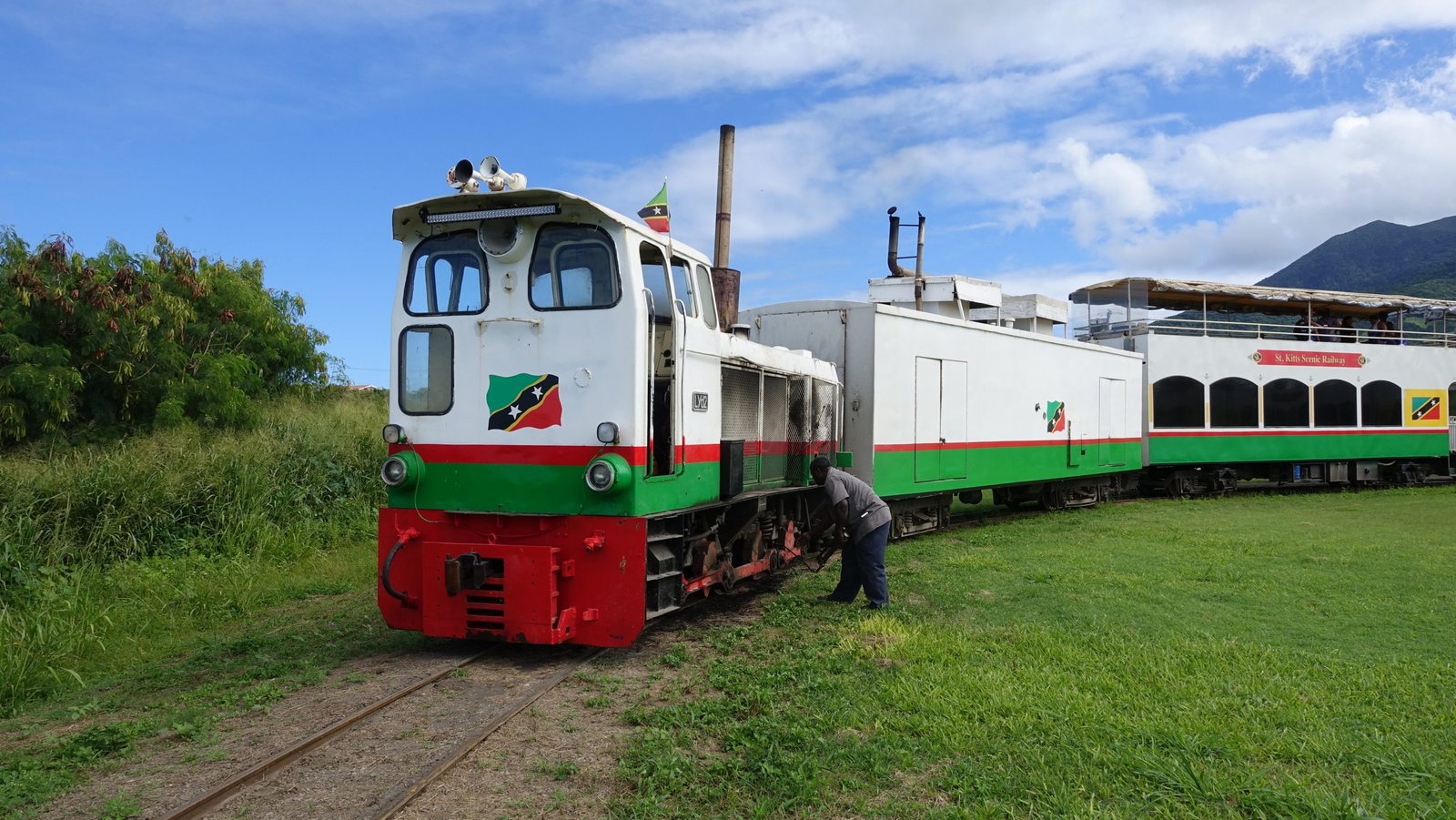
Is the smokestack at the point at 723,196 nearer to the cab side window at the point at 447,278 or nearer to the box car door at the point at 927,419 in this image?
the box car door at the point at 927,419

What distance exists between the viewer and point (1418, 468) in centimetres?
2248

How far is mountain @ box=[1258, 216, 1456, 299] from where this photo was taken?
156 metres

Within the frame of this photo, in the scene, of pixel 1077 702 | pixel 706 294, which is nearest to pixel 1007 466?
pixel 706 294

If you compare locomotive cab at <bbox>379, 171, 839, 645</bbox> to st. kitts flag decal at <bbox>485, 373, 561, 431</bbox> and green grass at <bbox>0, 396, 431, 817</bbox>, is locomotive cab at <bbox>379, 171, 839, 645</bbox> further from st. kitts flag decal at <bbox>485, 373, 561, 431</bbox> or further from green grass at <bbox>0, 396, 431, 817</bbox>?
green grass at <bbox>0, 396, 431, 817</bbox>

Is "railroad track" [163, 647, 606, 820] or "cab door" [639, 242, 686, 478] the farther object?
"cab door" [639, 242, 686, 478]

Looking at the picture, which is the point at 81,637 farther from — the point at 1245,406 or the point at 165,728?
the point at 1245,406

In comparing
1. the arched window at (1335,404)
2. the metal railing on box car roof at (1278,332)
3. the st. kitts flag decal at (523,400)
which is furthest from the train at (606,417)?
the arched window at (1335,404)

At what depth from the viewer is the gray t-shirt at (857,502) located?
8.40m

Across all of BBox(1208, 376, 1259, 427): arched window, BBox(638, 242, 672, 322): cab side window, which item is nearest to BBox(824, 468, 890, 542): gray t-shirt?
BBox(638, 242, 672, 322): cab side window

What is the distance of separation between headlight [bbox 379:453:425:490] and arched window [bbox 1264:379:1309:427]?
19.2 metres

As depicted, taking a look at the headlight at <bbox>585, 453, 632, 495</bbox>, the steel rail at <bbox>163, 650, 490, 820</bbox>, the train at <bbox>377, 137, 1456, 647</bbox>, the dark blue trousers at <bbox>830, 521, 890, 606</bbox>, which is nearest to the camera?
the steel rail at <bbox>163, 650, 490, 820</bbox>

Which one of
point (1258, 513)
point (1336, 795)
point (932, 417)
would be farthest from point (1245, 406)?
point (1336, 795)

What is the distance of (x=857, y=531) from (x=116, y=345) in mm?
13178

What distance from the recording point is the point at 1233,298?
21812mm
